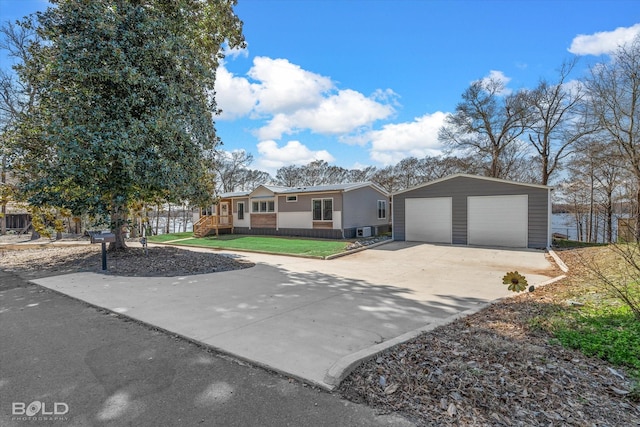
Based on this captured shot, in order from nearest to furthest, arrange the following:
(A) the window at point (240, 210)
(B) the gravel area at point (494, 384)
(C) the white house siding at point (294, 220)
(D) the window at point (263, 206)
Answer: (B) the gravel area at point (494, 384) < (C) the white house siding at point (294, 220) < (D) the window at point (263, 206) < (A) the window at point (240, 210)

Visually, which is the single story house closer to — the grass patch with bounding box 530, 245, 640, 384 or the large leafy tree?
the large leafy tree

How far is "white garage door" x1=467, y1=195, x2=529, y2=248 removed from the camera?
13055mm

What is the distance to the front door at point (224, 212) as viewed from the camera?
890 inches

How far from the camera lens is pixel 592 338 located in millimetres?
A: 3240

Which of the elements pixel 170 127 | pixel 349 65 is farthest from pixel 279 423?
pixel 349 65

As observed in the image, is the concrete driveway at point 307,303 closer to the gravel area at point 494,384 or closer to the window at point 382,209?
the gravel area at point 494,384

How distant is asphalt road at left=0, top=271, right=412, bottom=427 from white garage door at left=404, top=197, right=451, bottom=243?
525 inches

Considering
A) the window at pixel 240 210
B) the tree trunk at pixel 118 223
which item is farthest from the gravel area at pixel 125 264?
the window at pixel 240 210

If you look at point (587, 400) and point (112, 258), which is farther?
point (112, 258)

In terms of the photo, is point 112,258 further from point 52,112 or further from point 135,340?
point 135,340

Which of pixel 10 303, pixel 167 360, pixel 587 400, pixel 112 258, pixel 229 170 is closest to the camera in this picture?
pixel 587 400

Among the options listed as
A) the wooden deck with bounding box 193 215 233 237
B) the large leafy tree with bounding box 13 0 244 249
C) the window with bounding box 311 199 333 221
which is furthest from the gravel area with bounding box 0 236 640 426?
the wooden deck with bounding box 193 215 233 237

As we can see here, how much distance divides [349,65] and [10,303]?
516 inches

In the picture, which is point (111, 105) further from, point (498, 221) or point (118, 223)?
point (498, 221)
